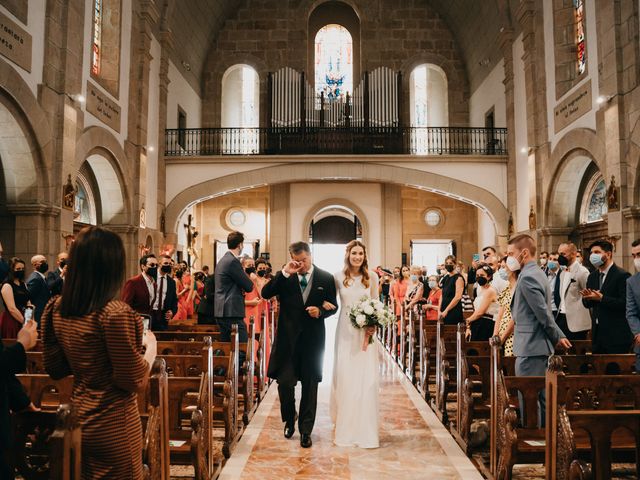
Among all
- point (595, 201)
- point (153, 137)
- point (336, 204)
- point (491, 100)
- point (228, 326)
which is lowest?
point (228, 326)

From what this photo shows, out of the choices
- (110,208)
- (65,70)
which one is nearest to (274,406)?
(65,70)

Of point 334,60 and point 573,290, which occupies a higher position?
point 334,60

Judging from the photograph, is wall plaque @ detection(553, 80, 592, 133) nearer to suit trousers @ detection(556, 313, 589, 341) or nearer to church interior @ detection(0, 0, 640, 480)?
church interior @ detection(0, 0, 640, 480)

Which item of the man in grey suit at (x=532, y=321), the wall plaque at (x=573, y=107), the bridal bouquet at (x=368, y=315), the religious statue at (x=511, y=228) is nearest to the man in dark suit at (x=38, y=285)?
the bridal bouquet at (x=368, y=315)

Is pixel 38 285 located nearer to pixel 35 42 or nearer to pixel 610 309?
pixel 35 42

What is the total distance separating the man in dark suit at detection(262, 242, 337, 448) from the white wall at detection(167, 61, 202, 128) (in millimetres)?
12302

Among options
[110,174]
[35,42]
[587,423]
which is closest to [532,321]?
[587,423]

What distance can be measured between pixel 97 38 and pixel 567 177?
10531 mm

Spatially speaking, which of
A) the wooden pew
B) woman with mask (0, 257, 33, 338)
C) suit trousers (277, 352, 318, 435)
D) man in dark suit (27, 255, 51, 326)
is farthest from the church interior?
man in dark suit (27, 255, 51, 326)

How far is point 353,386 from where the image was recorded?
4820mm

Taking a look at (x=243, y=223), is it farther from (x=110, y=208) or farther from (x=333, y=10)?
(x=333, y=10)

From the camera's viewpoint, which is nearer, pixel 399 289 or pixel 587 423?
pixel 587 423

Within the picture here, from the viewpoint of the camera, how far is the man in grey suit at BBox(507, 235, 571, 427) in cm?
403

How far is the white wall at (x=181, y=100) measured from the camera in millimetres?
16078
